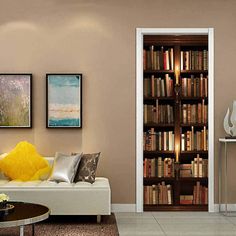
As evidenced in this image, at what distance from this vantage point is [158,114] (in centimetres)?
788

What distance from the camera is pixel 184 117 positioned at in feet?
25.8

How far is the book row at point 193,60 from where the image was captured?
7891 millimetres

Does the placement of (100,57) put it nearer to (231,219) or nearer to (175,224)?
(175,224)

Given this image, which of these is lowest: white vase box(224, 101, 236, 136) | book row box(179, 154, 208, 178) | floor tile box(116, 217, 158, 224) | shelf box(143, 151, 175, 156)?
floor tile box(116, 217, 158, 224)

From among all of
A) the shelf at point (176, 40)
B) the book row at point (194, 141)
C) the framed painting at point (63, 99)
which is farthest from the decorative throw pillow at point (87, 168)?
the shelf at point (176, 40)

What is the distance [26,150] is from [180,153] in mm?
2287

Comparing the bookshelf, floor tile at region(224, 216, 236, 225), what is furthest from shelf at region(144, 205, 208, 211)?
floor tile at region(224, 216, 236, 225)

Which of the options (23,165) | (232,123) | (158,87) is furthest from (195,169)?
(23,165)

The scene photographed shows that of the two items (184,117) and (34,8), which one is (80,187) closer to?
(184,117)

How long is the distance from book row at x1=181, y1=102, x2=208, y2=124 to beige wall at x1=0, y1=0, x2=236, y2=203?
26 centimetres

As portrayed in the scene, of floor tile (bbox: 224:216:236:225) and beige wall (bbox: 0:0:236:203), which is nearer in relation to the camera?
floor tile (bbox: 224:216:236:225)

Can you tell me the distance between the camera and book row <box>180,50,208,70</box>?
25.9 ft

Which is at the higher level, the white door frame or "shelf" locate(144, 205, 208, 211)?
the white door frame

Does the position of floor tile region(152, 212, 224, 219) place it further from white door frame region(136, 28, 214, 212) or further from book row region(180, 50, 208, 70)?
book row region(180, 50, 208, 70)
